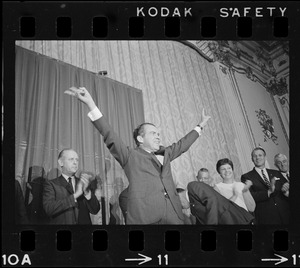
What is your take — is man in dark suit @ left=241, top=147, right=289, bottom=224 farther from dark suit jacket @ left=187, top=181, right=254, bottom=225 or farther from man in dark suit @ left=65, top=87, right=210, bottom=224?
man in dark suit @ left=65, top=87, right=210, bottom=224

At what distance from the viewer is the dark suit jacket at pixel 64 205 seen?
393 cm

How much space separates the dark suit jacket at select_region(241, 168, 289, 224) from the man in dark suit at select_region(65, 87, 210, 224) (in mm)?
462

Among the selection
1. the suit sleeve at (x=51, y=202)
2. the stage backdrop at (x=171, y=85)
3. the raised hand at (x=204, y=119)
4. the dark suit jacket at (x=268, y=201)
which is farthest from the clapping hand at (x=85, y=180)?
the dark suit jacket at (x=268, y=201)

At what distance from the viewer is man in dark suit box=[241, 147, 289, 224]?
13.2 ft

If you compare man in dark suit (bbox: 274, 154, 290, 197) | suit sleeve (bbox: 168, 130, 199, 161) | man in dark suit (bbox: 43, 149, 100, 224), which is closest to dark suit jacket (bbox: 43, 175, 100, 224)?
man in dark suit (bbox: 43, 149, 100, 224)

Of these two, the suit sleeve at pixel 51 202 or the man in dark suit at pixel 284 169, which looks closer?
the suit sleeve at pixel 51 202

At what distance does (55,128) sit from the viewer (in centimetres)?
393

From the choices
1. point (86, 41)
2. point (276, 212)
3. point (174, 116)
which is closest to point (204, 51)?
point (174, 116)

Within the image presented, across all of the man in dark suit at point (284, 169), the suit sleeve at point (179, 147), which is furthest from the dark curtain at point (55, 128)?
the man in dark suit at point (284, 169)

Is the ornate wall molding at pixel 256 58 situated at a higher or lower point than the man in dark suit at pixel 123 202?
higher

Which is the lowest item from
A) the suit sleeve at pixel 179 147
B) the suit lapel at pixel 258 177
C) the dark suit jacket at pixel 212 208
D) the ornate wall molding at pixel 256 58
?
the dark suit jacket at pixel 212 208

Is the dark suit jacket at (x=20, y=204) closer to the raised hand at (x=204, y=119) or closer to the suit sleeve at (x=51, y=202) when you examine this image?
the suit sleeve at (x=51, y=202)

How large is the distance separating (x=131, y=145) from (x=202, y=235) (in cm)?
69

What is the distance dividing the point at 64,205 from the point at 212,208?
2.94ft
